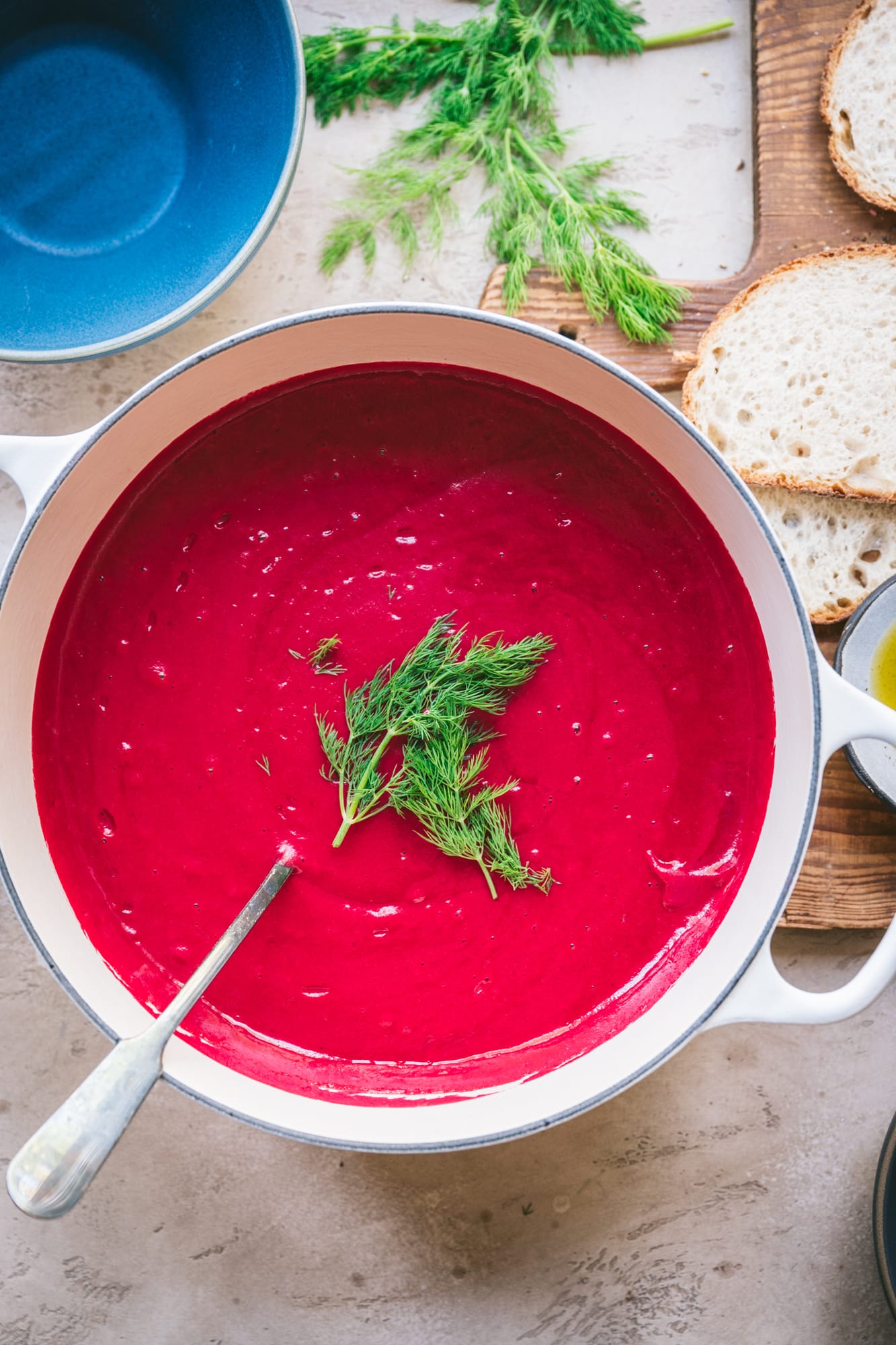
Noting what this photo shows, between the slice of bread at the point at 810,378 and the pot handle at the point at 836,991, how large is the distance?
45 cm

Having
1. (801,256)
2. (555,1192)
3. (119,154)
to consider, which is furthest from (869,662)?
(119,154)

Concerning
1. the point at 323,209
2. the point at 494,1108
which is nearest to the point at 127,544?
the point at 323,209

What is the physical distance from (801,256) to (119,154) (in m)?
1.14

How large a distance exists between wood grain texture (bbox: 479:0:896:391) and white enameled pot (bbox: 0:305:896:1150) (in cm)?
22

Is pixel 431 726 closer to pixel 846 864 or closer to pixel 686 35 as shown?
pixel 846 864

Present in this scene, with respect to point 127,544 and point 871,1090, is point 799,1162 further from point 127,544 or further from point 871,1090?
point 127,544

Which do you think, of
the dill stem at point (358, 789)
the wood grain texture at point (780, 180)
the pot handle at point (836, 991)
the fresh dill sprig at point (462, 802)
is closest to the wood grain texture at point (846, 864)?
the pot handle at point (836, 991)

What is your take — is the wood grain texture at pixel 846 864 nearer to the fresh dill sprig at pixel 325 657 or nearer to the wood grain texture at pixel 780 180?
the wood grain texture at pixel 780 180

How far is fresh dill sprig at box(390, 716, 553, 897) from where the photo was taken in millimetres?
1436

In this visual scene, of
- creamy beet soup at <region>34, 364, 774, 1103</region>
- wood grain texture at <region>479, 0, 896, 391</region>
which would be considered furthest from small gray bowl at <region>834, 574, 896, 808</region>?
wood grain texture at <region>479, 0, 896, 391</region>

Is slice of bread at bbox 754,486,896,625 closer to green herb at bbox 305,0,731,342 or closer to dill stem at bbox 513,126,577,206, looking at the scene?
green herb at bbox 305,0,731,342

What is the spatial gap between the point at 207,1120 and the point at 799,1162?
1026 mm

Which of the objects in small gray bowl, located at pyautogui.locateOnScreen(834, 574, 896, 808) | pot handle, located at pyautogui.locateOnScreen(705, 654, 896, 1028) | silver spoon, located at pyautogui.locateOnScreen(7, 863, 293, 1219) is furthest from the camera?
small gray bowl, located at pyautogui.locateOnScreen(834, 574, 896, 808)

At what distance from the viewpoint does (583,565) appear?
1.49 meters
